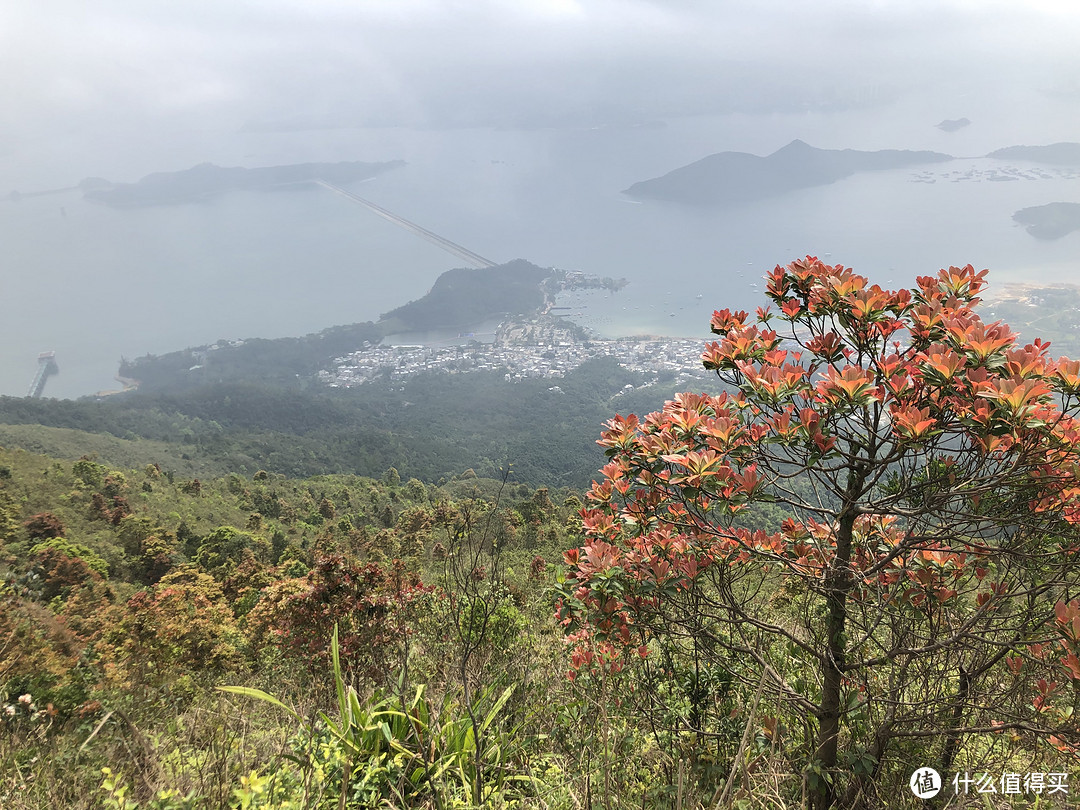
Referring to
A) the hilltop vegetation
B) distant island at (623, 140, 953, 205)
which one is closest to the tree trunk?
the hilltop vegetation

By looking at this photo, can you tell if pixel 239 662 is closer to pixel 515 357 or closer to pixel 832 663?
pixel 832 663

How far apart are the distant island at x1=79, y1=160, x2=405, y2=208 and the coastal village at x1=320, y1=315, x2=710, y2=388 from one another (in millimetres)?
95650

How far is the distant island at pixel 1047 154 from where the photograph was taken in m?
86.5

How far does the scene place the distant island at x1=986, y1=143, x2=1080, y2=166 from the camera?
284 feet

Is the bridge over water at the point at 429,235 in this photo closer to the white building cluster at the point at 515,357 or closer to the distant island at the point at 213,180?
the distant island at the point at 213,180

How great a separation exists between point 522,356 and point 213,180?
139 meters

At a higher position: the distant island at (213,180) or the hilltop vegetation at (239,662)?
the distant island at (213,180)

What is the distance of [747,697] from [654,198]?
147 meters

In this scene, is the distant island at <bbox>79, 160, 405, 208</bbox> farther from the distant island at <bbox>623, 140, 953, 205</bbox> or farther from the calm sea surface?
the distant island at <bbox>623, 140, 953, 205</bbox>

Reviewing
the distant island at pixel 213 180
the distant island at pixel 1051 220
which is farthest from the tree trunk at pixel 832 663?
A: the distant island at pixel 213 180

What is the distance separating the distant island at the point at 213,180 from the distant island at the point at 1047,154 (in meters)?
138

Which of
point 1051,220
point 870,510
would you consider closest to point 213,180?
point 1051,220

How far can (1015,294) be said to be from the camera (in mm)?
A: 49594

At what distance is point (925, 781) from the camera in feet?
4.63
